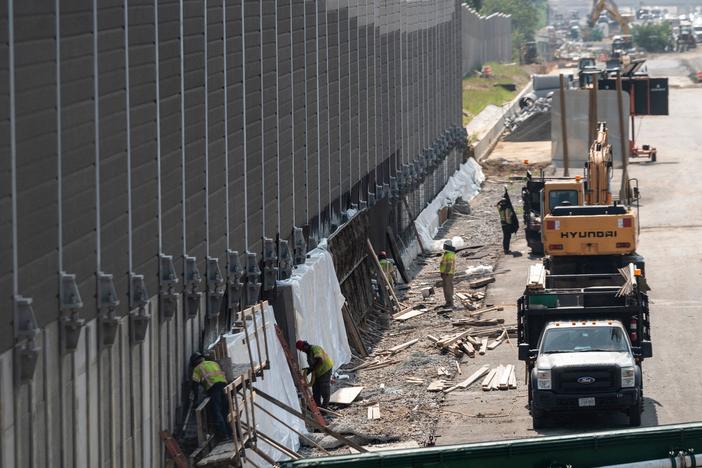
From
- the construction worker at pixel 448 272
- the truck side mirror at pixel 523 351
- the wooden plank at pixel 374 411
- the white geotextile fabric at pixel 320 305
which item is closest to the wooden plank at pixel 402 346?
the white geotextile fabric at pixel 320 305

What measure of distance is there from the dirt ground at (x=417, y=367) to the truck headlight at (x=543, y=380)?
180 cm

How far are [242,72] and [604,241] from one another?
416 inches

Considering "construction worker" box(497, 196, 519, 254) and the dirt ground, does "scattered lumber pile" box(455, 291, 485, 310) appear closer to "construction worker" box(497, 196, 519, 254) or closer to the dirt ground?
the dirt ground

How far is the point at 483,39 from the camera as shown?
376 feet

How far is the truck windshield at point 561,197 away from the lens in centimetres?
4053

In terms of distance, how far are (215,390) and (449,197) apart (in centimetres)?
3111

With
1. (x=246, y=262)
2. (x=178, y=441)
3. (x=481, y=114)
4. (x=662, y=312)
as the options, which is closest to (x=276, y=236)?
(x=246, y=262)

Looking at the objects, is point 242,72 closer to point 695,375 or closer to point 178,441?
point 178,441

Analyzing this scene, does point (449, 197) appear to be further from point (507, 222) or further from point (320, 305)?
point (320, 305)

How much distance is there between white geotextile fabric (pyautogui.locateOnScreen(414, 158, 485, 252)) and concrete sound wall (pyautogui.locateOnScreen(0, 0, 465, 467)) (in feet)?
42.5

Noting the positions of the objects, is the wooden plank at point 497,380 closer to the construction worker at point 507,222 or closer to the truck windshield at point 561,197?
the truck windshield at point 561,197

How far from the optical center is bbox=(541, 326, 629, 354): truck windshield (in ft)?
79.6

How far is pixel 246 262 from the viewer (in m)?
25.1

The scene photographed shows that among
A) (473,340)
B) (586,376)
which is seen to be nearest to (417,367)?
(473,340)
